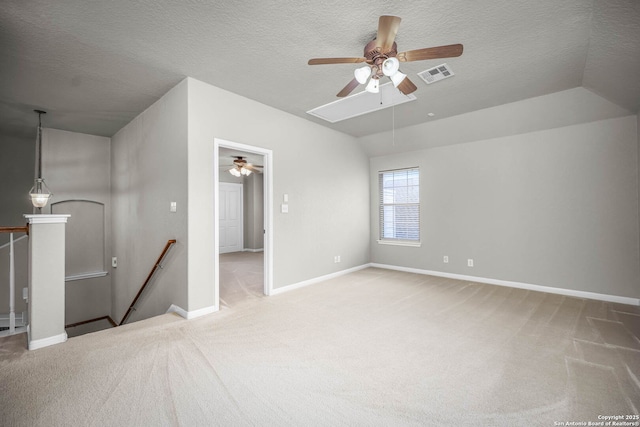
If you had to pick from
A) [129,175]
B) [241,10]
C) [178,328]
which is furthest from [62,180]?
[241,10]

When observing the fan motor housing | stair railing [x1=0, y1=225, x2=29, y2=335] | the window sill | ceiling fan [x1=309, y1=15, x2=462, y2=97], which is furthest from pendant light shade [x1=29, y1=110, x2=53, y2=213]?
the window sill

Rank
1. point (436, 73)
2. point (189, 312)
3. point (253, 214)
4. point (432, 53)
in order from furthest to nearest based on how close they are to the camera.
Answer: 1. point (253, 214)
2. point (189, 312)
3. point (436, 73)
4. point (432, 53)

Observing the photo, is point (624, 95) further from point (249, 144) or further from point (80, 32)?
point (80, 32)

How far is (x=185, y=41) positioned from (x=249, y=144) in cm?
149

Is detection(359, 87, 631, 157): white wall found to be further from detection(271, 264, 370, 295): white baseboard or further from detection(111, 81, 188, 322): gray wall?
detection(111, 81, 188, 322): gray wall

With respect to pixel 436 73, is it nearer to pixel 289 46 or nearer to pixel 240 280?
pixel 289 46

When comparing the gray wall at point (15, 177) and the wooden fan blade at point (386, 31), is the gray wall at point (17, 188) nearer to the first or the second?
the gray wall at point (15, 177)

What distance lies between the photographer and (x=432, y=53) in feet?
7.01

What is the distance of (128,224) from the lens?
475 centimetres

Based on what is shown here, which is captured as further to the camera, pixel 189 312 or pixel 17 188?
pixel 17 188

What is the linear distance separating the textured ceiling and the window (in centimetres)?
209

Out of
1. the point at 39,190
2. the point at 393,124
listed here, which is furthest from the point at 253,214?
the point at 393,124

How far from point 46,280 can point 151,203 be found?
1598 millimetres

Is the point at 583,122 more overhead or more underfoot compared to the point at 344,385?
more overhead
